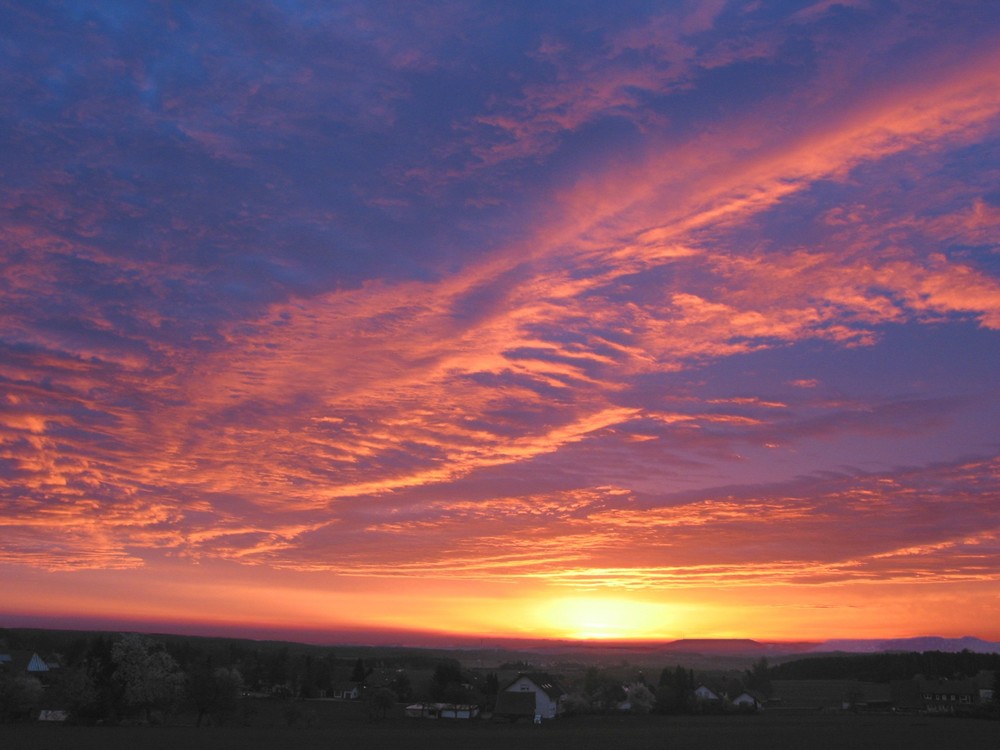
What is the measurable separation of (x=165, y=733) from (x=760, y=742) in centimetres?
4310

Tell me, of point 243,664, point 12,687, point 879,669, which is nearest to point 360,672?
point 243,664

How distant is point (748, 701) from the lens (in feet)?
382

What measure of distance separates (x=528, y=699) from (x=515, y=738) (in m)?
41.5

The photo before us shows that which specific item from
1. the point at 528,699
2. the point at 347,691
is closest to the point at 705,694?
the point at 528,699

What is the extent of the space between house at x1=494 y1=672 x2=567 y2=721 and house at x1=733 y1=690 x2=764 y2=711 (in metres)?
25.4

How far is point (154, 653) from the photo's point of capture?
83.6 meters

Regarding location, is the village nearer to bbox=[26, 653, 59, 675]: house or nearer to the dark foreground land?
bbox=[26, 653, 59, 675]: house

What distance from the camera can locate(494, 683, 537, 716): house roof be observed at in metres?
99.9

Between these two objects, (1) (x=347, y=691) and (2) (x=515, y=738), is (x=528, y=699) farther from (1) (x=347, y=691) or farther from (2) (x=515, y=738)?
(1) (x=347, y=691)

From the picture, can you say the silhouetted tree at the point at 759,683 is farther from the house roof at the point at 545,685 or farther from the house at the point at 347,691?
the house at the point at 347,691

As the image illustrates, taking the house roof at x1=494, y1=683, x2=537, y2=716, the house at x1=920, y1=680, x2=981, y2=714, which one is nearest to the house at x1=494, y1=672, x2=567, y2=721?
the house roof at x1=494, y1=683, x2=537, y2=716

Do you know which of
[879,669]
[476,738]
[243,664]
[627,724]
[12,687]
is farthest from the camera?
[879,669]

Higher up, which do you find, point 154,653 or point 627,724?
point 154,653

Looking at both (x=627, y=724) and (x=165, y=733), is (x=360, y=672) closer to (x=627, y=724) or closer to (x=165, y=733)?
(x=627, y=724)
